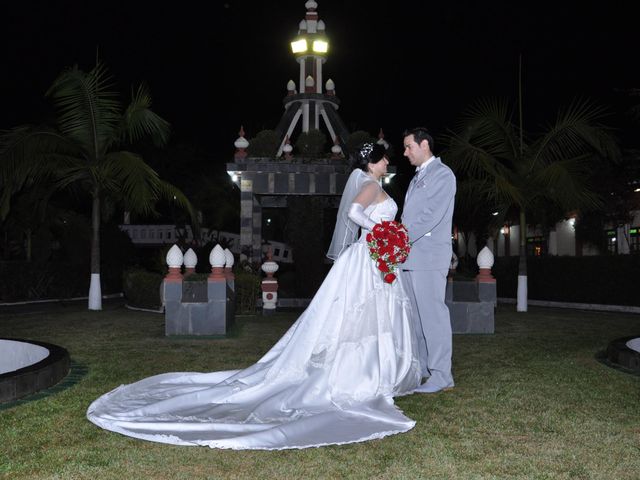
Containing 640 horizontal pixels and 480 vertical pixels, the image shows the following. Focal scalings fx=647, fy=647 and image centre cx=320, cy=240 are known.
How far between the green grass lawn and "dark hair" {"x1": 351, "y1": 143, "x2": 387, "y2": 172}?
220 cm

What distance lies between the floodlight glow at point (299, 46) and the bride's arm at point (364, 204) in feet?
41.6

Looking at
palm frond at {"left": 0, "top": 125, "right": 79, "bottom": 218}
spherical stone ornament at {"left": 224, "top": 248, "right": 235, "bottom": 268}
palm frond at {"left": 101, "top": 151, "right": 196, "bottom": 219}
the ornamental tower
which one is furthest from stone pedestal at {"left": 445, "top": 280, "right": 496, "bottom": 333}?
palm frond at {"left": 0, "top": 125, "right": 79, "bottom": 218}

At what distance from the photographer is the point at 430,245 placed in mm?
5891

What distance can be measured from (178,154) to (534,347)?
30.3 metres

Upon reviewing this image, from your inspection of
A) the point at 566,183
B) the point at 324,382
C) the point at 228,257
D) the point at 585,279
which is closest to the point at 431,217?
the point at 324,382

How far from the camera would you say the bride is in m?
4.27

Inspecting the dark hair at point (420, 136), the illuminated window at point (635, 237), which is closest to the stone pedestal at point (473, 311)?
the dark hair at point (420, 136)

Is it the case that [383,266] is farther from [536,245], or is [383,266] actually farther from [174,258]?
[536,245]

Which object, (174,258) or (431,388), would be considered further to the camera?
(174,258)

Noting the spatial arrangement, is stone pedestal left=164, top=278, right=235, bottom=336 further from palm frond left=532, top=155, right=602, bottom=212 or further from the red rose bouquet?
palm frond left=532, top=155, right=602, bottom=212

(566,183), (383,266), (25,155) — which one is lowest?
(383,266)

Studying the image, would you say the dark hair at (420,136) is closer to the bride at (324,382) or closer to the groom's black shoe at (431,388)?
the bride at (324,382)

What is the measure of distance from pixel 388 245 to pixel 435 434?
6.08ft

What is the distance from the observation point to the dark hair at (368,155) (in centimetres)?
611
